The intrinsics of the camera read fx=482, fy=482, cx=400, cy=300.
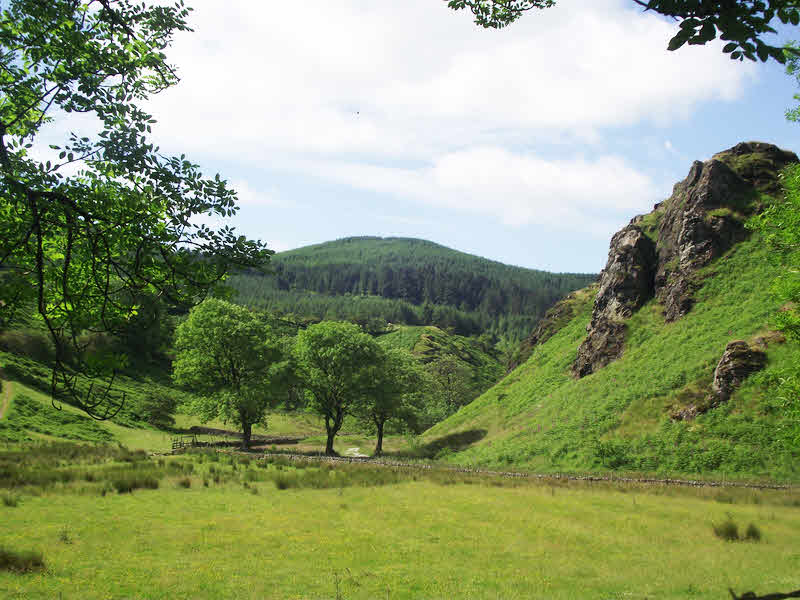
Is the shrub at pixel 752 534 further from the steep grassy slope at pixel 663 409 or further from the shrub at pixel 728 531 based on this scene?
the steep grassy slope at pixel 663 409

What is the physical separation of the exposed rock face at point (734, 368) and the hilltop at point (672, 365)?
71mm

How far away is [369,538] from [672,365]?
115 ft

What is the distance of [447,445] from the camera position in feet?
173

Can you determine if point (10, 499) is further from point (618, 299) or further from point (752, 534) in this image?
point (618, 299)

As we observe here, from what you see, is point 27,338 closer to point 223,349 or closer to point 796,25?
point 223,349

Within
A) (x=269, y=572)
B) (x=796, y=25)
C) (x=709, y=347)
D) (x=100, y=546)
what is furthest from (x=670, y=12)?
(x=709, y=347)

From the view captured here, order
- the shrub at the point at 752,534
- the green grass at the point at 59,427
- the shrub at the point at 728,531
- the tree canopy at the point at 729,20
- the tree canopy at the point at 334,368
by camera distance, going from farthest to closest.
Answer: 1. the tree canopy at the point at 334,368
2. the green grass at the point at 59,427
3. the shrub at the point at 728,531
4. the shrub at the point at 752,534
5. the tree canopy at the point at 729,20

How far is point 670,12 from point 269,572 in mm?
12958

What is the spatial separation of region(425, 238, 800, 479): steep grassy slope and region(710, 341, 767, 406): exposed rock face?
64 cm

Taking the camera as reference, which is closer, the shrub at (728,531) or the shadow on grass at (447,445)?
the shrub at (728,531)

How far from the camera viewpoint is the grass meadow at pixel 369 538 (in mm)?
10859

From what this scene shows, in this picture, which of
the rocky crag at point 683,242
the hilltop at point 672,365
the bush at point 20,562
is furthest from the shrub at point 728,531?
the rocky crag at point 683,242

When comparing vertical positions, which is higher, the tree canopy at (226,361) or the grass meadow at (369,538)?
the tree canopy at (226,361)

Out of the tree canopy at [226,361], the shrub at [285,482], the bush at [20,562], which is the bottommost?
the shrub at [285,482]
